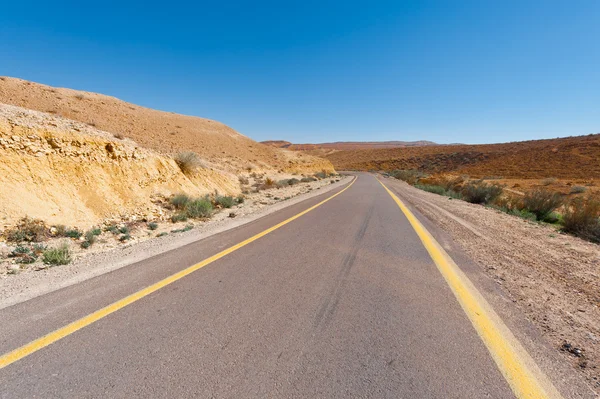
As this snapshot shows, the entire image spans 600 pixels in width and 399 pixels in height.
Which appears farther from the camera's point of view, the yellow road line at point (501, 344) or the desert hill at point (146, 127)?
the desert hill at point (146, 127)

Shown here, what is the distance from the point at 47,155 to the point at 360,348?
412 inches

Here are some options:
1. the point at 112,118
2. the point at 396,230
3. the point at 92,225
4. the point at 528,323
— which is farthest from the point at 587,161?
the point at 112,118

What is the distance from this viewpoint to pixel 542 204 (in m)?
12.6

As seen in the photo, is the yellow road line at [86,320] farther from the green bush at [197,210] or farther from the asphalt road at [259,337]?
the green bush at [197,210]

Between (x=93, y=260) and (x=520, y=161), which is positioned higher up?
(x=520, y=161)

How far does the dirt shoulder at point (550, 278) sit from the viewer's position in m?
2.67

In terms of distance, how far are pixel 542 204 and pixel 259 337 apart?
14836mm

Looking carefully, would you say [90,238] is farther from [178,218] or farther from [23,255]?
[178,218]

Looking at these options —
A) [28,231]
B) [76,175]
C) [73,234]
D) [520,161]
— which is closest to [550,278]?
[73,234]

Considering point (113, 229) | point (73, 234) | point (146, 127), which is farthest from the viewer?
point (146, 127)

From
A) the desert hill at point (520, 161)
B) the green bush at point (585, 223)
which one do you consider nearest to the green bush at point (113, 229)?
the green bush at point (585, 223)

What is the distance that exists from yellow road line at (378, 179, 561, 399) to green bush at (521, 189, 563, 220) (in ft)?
36.8

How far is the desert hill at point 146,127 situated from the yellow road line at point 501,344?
18.0 metres

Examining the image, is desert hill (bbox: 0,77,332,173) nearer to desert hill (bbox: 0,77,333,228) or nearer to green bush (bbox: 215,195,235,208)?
desert hill (bbox: 0,77,333,228)
